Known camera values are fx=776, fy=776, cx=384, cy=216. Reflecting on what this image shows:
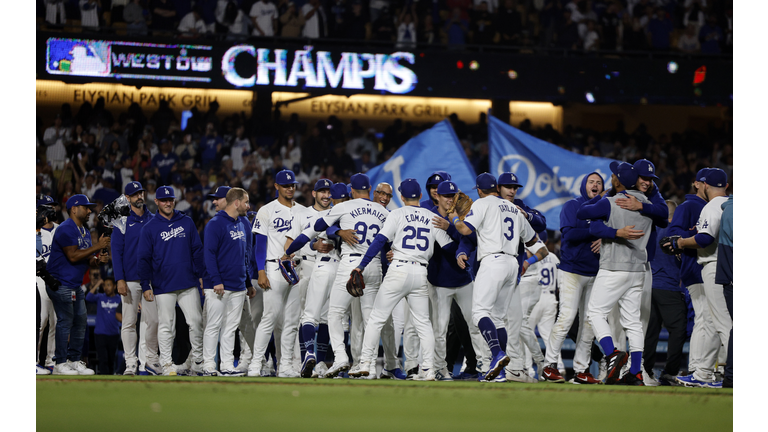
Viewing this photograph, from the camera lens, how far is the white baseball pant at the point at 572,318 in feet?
27.3

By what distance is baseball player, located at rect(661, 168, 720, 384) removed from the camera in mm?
8250

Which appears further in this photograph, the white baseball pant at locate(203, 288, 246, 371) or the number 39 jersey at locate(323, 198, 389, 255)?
the white baseball pant at locate(203, 288, 246, 371)

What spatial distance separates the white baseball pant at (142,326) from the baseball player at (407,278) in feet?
8.96

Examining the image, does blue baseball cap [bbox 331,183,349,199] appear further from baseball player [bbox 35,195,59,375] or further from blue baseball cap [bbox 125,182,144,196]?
baseball player [bbox 35,195,59,375]

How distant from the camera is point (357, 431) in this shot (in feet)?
18.3

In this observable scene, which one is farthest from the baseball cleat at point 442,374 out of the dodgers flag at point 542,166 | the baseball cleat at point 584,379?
the dodgers flag at point 542,166

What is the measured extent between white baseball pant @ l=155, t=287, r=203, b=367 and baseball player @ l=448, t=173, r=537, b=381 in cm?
313

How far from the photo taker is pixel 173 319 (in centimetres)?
880

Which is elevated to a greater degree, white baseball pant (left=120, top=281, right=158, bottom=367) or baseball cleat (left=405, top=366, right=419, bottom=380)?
white baseball pant (left=120, top=281, right=158, bottom=367)

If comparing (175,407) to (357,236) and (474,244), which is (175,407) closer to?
(357,236)

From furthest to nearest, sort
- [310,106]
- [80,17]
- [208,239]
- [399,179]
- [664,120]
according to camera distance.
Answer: [664,120] → [310,106] → [80,17] → [399,179] → [208,239]

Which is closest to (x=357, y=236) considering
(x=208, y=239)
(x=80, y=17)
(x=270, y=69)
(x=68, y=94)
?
(x=208, y=239)

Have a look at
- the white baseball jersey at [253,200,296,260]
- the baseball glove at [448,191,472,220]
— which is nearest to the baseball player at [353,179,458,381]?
the baseball glove at [448,191,472,220]

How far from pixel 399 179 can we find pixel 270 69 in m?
7.18
